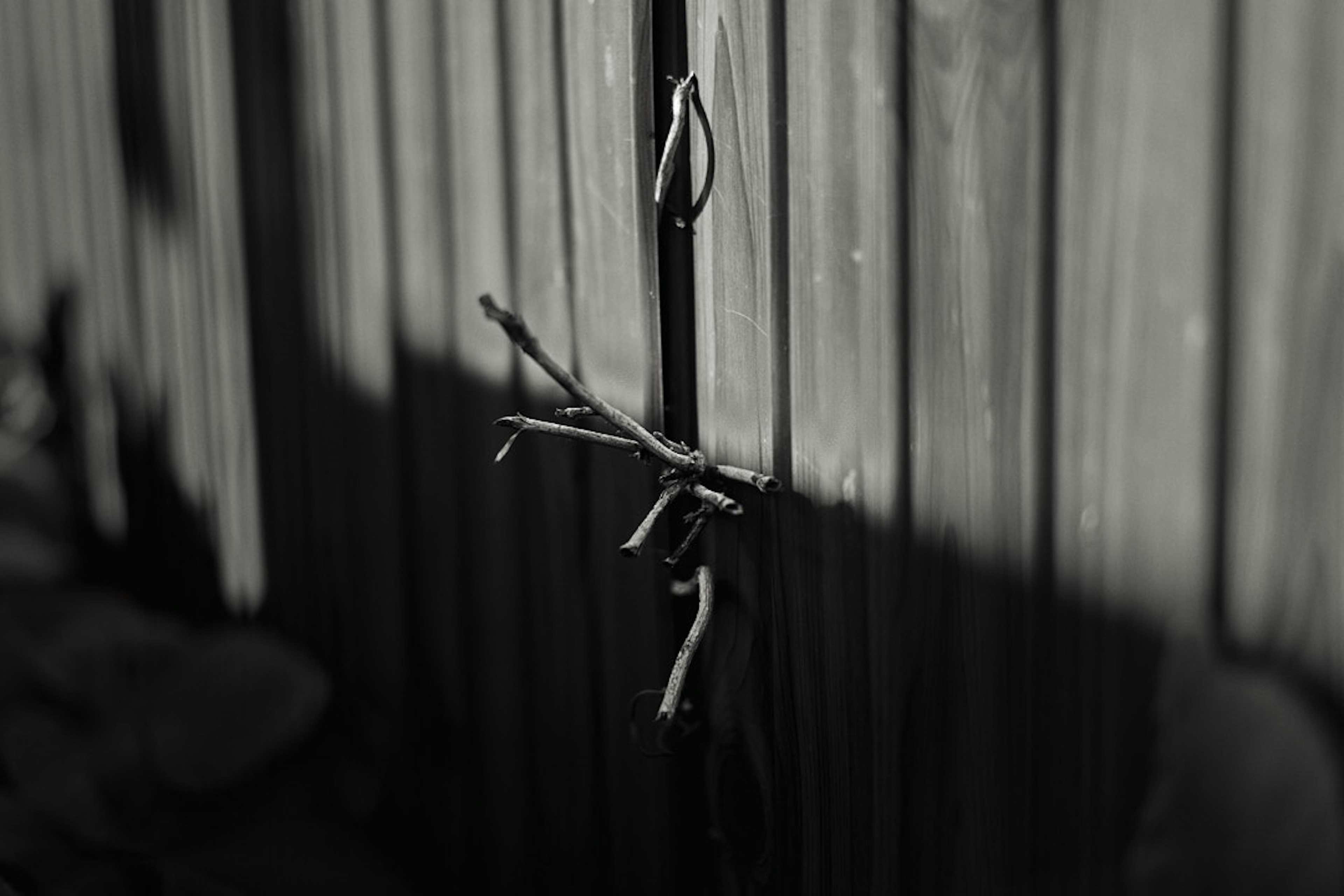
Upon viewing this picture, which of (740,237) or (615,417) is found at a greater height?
(740,237)

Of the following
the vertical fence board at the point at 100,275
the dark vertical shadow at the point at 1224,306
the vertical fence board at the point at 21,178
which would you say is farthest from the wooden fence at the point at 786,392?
the vertical fence board at the point at 21,178

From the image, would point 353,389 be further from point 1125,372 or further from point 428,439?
point 1125,372

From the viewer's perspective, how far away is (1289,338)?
815 mm

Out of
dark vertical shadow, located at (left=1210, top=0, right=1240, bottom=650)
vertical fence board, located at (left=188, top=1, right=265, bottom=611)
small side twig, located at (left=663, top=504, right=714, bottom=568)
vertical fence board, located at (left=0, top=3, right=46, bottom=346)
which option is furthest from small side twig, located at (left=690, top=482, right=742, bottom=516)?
vertical fence board, located at (left=0, top=3, right=46, bottom=346)

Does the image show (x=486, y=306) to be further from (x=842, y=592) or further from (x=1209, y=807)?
(x=1209, y=807)

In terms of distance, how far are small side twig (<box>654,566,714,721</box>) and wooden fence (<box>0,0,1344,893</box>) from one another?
0.03 metres

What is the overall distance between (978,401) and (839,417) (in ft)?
0.54

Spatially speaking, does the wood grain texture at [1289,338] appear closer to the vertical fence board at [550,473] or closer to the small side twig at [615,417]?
the small side twig at [615,417]

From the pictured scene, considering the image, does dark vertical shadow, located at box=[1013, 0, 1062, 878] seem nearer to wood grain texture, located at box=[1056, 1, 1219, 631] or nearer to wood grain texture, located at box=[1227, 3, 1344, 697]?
wood grain texture, located at box=[1056, 1, 1219, 631]

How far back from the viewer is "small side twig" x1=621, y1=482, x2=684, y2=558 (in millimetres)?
1170

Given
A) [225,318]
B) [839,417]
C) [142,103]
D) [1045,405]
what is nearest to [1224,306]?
[1045,405]

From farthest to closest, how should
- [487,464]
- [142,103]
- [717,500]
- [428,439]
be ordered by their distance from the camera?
[142,103] → [428,439] → [487,464] → [717,500]

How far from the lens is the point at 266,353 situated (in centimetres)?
205

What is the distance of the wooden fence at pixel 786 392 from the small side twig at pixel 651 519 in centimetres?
7
